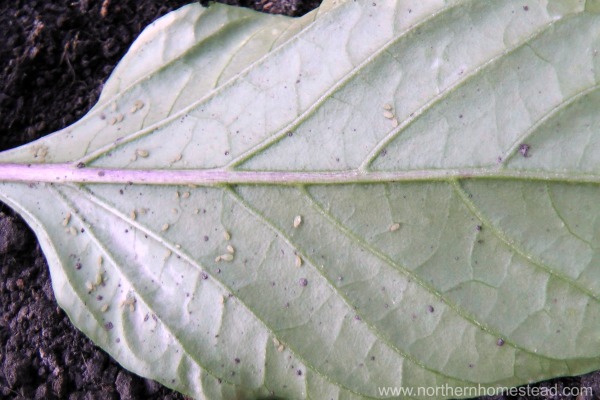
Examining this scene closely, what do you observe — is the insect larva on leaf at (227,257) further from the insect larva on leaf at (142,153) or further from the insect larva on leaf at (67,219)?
the insect larva on leaf at (67,219)

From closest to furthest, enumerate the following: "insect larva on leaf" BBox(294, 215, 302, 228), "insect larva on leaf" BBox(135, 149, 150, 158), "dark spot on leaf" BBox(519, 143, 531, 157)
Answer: "dark spot on leaf" BBox(519, 143, 531, 157), "insect larva on leaf" BBox(294, 215, 302, 228), "insect larva on leaf" BBox(135, 149, 150, 158)

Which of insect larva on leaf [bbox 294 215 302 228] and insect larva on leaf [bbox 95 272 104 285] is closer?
insect larva on leaf [bbox 294 215 302 228]

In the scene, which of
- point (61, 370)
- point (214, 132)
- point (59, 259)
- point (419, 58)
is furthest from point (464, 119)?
point (61, 370)

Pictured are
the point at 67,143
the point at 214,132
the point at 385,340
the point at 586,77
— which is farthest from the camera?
the point at 67,143

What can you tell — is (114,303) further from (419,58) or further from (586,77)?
(586,77)

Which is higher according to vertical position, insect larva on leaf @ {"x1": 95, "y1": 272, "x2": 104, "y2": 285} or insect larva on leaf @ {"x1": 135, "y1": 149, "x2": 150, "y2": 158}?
insect larva on leaf @ {"x1": 135, "y1": 149, "x2": 150, "y2": 158}

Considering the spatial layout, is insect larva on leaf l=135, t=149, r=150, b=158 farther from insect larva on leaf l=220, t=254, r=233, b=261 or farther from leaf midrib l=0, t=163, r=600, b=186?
insect larva on leaf l=220, t=254, r=233, b=261

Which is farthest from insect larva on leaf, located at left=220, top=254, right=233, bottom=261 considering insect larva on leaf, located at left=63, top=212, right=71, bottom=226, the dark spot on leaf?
the dark spot on leaf

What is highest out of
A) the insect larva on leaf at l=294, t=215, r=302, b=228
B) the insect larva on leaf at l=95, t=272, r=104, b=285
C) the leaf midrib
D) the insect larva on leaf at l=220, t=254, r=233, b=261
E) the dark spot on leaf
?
the dark spot on leaf

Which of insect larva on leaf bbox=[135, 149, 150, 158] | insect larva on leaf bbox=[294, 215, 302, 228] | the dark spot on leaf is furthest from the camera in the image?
insect larva on leaf bbox=[135, 149, 150, 158]
